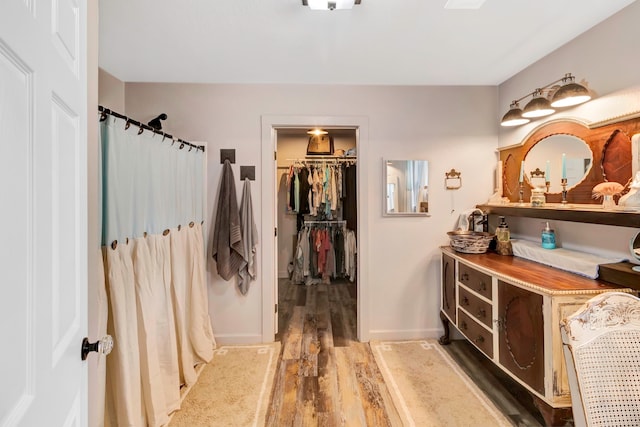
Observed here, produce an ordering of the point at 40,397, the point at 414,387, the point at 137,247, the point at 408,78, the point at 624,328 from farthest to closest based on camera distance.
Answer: the point at 408,78, the point at 414,387, the point at 137,247, the point at 624,328, the point at 40,397

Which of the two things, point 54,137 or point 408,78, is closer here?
point 54,137

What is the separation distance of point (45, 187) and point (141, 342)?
1.39 meters

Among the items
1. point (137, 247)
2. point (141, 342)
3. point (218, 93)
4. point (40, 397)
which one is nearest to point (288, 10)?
point (218, 93)

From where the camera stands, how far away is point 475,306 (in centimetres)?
209

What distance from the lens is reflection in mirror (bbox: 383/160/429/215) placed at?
105 inches

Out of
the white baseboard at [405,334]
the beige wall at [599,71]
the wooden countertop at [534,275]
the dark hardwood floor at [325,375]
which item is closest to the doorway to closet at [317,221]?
the dark hardwood floor at [325,375]

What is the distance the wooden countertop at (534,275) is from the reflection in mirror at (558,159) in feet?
2.05

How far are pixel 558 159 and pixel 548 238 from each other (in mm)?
598

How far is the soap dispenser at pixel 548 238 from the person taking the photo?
2.01 meters

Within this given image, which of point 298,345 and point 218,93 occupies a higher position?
point 218,93

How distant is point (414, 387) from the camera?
2.03 metres

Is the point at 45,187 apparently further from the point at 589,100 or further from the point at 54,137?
the point at 589,100

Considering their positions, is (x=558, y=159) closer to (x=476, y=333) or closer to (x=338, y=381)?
(x=476, y=333)

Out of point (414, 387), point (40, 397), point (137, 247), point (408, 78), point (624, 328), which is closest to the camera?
point (40, 397)
